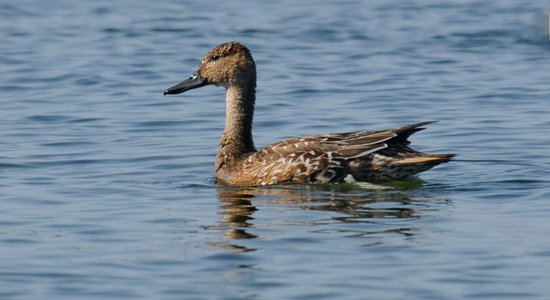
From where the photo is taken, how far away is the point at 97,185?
44.0 ft

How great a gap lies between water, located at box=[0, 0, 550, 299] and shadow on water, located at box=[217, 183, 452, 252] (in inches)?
1.4

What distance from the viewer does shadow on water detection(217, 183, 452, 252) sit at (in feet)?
36.7

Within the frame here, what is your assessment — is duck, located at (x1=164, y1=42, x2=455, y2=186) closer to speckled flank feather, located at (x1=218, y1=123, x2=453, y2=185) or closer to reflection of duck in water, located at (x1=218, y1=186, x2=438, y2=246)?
speckled flank feather, located at (x1=218, y1=123, x2=453, y2=185)

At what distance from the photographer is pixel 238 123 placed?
14.2 meters

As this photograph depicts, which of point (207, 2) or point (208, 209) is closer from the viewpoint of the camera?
point (208, 209)

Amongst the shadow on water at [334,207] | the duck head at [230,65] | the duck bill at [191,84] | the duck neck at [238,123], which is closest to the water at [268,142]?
the shadow on water at [334,207]

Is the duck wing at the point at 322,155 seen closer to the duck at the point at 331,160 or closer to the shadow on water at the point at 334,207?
the duck at the point at 331,160

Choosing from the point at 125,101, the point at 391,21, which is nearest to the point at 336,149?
the point at 125,101

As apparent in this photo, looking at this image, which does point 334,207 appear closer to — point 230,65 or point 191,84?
point 230,65

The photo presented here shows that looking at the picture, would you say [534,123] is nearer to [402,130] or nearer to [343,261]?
[402,130]

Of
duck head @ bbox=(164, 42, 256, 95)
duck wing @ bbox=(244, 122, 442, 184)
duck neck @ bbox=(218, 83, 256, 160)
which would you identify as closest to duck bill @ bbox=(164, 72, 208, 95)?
duck head @ bbox=(164, 42, 256, 95)

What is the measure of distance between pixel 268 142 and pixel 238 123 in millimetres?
1662

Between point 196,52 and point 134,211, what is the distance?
1124 centimetres

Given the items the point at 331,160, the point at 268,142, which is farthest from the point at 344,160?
the point at 268,142
